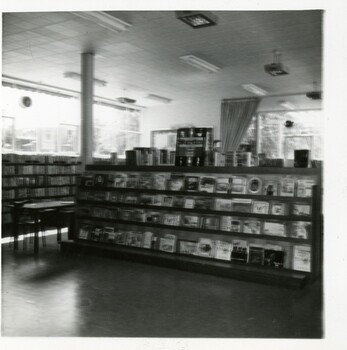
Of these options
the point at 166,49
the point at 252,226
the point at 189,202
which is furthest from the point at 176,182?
the point at 166,49

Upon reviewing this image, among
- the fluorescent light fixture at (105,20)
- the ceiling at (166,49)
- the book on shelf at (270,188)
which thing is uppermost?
the ceiling at (166,49)

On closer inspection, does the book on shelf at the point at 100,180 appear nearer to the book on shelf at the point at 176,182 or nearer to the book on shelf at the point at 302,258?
the book on shelf at the point at 176,182

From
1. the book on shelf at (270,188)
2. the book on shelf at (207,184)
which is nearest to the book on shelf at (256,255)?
the book on shelf at (270,188)

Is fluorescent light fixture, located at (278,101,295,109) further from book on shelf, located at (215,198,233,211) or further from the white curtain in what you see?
book on shelf, located at (215,198,233,211)

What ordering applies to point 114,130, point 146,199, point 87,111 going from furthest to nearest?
point 114,130, point 87,111, point 146,199

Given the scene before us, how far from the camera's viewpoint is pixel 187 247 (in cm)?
530

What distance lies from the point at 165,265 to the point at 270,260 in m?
1.39

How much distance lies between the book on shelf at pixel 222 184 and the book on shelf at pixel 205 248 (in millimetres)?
670

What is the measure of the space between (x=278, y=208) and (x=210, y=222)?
2.96 feet

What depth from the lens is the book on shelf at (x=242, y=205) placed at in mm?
4906

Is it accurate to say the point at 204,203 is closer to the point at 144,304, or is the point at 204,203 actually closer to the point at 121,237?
the point at 121,237
